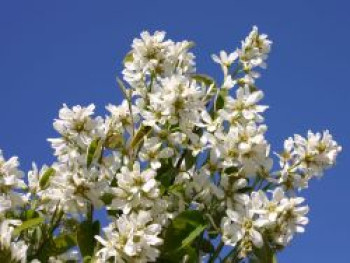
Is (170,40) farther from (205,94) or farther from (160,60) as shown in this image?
(205,94)

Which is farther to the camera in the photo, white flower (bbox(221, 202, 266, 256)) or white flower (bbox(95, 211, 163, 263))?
white flower (bbox(221, 202, 266, 256))

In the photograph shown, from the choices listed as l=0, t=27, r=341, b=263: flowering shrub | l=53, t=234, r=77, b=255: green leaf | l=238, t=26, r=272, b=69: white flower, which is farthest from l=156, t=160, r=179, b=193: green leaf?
l=238, t=26, r=272, b=69: white flower

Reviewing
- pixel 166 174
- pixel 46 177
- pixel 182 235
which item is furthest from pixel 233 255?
pixel 46 177

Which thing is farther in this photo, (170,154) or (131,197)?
(170,154)

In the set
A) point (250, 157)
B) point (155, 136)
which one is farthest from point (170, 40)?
point (250, 157)

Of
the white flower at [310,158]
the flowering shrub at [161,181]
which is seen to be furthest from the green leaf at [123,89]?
the white flower at [310,158]

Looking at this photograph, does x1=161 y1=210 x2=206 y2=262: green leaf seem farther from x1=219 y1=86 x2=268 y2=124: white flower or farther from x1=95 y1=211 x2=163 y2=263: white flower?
x1=219 y1=86 x2=268 y2=124: white flower

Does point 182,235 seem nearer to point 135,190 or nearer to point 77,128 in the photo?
point 135,190
